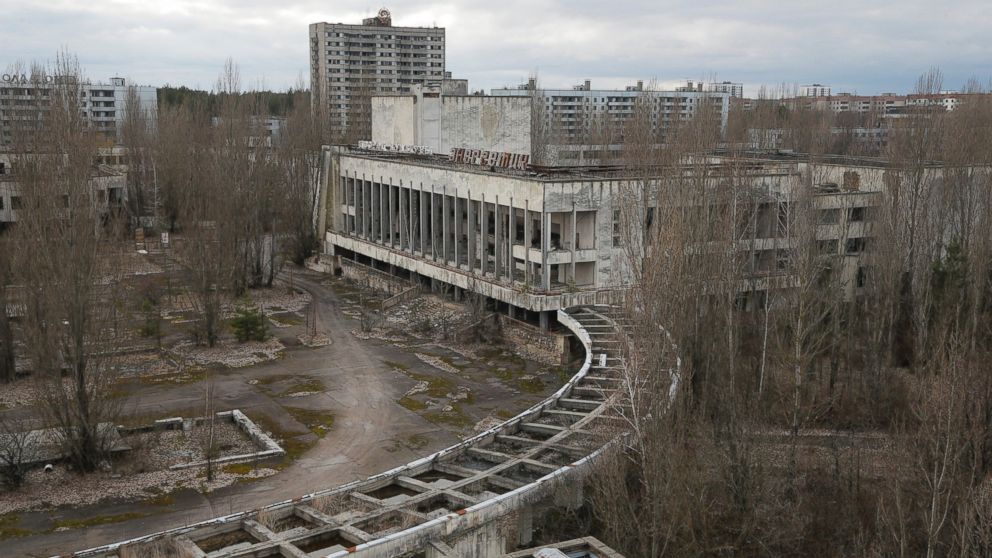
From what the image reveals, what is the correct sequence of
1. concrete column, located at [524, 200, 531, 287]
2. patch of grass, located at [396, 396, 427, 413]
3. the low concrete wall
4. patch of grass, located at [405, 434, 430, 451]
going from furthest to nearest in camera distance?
the low concrete wall < concrete column, located at [524, 200, 531, 287] < patch of grass, located at [396, 396, 427, 413] < patch of grass, located at [405, 434, 430, 451]

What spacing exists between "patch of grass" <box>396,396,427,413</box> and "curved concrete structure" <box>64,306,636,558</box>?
5547mm

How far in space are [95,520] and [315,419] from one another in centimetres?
857

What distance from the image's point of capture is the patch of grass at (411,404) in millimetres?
30312

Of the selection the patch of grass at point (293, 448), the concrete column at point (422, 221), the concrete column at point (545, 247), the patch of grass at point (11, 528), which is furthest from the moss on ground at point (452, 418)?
the concrete column at point (422, 221)

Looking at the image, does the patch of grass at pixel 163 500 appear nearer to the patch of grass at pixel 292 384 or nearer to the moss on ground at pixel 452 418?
the moss on ground at pixel 452 418

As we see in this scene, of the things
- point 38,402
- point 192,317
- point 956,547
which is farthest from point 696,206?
point 192,317

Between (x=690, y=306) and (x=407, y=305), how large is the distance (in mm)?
21960

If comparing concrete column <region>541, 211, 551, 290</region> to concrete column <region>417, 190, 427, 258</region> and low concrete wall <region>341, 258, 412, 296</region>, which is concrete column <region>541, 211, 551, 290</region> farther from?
concrete column <region>417, 190, 427, 258</region>

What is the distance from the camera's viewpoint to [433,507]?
68.4ft

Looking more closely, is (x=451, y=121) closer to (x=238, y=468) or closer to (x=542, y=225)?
(x=542, y=225)

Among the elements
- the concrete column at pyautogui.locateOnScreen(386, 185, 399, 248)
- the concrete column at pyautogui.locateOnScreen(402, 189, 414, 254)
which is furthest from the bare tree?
the concrete column at pyautogui.locateOnScreen(386, 185, 399, 248)

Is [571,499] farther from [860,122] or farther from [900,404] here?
[860,122]

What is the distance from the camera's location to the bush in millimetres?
38338

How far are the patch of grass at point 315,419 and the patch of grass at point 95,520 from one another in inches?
266
